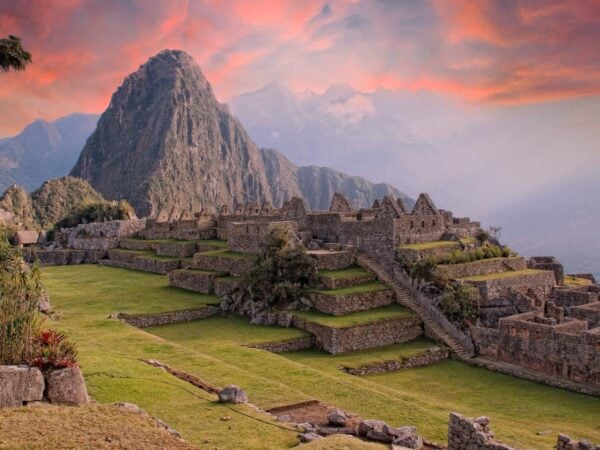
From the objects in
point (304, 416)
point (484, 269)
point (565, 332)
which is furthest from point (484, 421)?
point (484, 269)

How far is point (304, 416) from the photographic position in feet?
49.3

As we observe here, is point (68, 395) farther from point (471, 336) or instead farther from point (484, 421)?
point (471, 336)

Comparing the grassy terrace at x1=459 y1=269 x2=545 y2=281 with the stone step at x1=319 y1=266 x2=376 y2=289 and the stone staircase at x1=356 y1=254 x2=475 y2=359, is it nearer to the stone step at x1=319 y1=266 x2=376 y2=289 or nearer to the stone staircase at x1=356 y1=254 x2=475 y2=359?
the stone staircase at x1=356 y1=254 x2=475 y2=359

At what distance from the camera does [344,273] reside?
31.3m

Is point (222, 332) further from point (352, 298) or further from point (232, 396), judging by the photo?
point (232, 396)

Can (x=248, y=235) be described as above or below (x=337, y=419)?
above

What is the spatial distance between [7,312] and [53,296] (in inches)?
882

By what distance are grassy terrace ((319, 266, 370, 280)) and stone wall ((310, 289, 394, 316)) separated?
156 cm

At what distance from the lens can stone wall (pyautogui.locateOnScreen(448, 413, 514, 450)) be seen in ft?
40.2

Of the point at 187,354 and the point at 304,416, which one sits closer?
the point at 304,416

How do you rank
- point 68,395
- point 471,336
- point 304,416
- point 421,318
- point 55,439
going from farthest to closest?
point 421,318 < point 471,336 < point 304,416 < point 68,395 < point 55,439

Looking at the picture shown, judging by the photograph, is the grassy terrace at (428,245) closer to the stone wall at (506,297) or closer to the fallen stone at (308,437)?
the stone wall at (506,297)

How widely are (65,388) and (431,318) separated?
65.2 ft

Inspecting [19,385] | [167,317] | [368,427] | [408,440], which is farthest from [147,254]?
[408,440]
